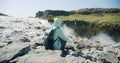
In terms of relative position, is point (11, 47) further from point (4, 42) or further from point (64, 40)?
point (64, 40)

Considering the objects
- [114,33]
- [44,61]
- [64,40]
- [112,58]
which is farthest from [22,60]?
[114,33]

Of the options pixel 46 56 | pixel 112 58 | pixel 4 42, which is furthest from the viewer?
pixel 4 42

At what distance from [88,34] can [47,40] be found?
11.5 m

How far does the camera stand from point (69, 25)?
24.4m

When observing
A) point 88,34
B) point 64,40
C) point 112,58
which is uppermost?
point 64,40

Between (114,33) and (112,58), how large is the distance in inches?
389

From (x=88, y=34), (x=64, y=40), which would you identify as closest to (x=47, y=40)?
(x=64, y=40)

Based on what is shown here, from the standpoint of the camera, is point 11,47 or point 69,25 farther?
point 69,25

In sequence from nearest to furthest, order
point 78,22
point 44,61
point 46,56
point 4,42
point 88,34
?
point 44,61, point 46,56, point 4,42, point 88,34, point 78,22

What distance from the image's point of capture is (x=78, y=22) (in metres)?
23.4

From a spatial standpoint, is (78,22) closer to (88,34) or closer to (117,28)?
(88,34)

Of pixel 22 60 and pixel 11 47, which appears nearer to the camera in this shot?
pixel 22 60

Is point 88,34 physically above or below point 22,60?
below

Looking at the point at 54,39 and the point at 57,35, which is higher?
the point at 57,35
